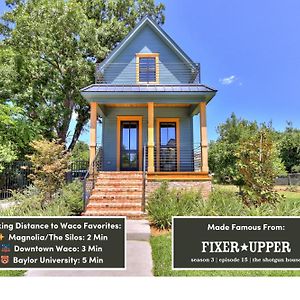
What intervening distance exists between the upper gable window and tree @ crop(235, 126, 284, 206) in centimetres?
695

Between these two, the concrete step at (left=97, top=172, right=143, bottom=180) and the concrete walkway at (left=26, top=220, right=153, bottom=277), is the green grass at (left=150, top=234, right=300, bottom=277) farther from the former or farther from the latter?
the concrete step at (left=97, top=172, right=143, bottom=180)

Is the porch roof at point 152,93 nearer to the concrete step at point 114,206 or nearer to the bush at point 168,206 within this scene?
the bush at point 168,206

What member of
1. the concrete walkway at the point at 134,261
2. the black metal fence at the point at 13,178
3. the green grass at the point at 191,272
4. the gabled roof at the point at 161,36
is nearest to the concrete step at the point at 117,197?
the concrete walkway at the point at 134,261

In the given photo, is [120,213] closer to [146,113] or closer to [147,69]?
[146,113]

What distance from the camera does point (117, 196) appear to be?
9117 millimetres

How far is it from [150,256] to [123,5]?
19699 millimetres

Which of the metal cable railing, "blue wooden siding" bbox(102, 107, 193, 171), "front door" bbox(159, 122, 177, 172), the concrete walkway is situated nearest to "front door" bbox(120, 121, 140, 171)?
"blue wooden siding" bbox(102, 107, 193, 171)

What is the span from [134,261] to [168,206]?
268 centimetres

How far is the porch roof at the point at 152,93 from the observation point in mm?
10938

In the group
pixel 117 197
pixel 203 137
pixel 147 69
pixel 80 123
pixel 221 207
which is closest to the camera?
pixel 221 207

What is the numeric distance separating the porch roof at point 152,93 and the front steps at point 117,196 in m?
3.42

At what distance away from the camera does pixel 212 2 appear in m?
10.5

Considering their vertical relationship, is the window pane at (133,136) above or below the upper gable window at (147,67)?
below

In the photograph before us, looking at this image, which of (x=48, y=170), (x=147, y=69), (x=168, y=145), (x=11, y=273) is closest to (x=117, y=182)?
(x=48, y=170)
